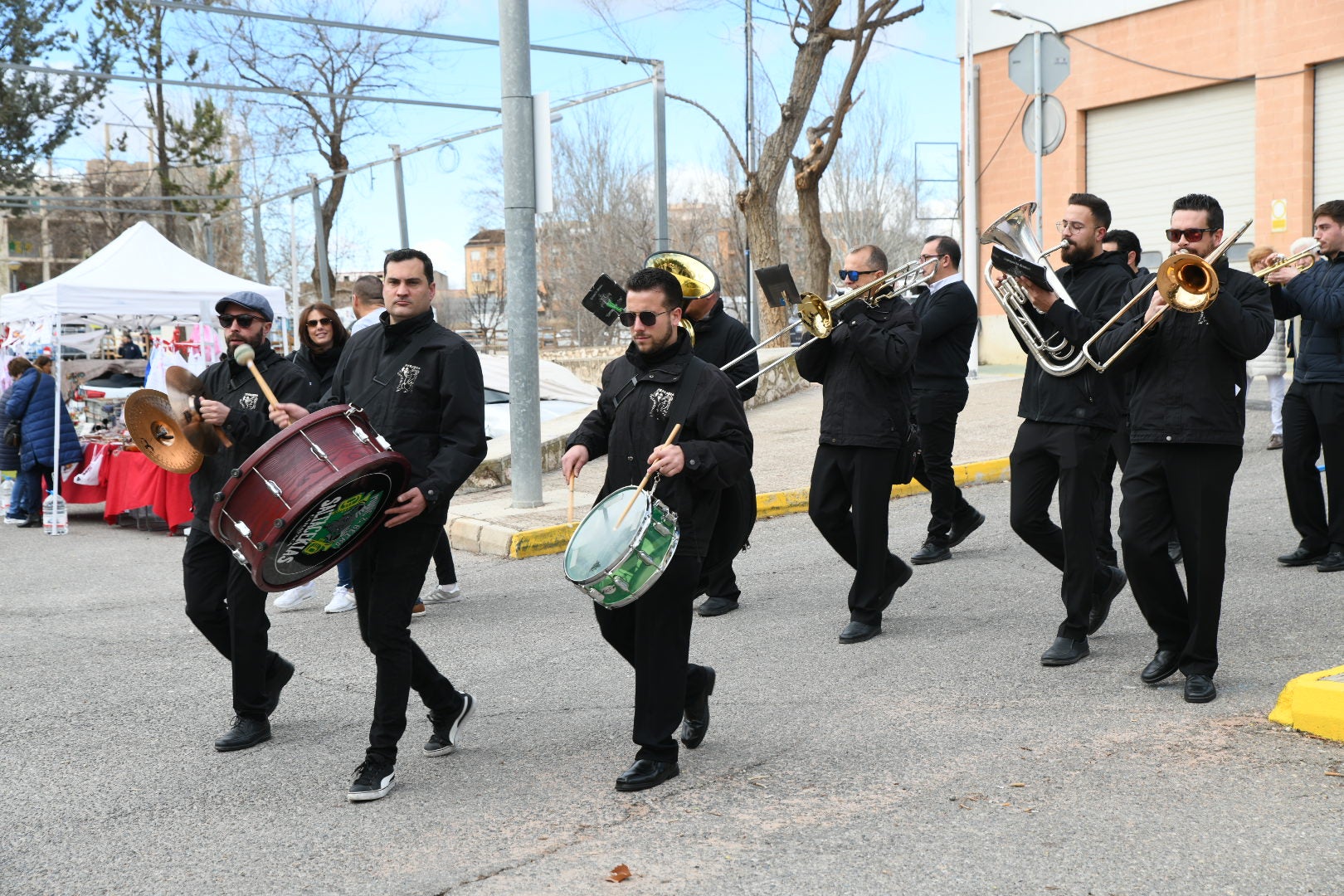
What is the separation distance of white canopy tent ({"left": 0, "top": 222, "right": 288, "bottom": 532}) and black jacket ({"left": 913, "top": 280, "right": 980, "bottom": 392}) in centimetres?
846

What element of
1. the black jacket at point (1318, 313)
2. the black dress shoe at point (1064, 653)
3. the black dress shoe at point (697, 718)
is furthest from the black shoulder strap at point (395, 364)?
the black jacket at point (1318, 313)

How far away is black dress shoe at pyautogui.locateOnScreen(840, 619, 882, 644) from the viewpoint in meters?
6.23

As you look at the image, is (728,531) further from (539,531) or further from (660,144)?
(660,144)

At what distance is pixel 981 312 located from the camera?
22.0 metres

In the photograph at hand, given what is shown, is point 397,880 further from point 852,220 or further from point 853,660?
point 852,220

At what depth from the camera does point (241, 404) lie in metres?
5.23

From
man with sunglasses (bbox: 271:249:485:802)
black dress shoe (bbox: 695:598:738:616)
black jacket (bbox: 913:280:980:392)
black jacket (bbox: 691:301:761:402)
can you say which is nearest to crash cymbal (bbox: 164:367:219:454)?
man with sunglasses (bbox: 271:249:485:802)

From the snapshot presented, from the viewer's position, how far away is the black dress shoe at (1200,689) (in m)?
4.96

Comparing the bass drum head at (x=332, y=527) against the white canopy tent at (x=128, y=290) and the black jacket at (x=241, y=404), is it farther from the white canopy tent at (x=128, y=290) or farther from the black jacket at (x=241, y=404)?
the white canopy tent at (x=128, y=290)

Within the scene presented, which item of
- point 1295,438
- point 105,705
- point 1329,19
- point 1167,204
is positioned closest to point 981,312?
point 1167,204

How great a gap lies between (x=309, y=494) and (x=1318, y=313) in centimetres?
553

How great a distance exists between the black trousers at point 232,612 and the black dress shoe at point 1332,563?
5670mm

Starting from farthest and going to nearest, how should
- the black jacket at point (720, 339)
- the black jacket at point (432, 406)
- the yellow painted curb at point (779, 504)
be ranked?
the yellow painted curb at point (779, 504), the black jacket at point (720, 339), the black jacket at point (432, 406)

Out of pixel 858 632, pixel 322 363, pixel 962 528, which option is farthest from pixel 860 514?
pixel 322 363
